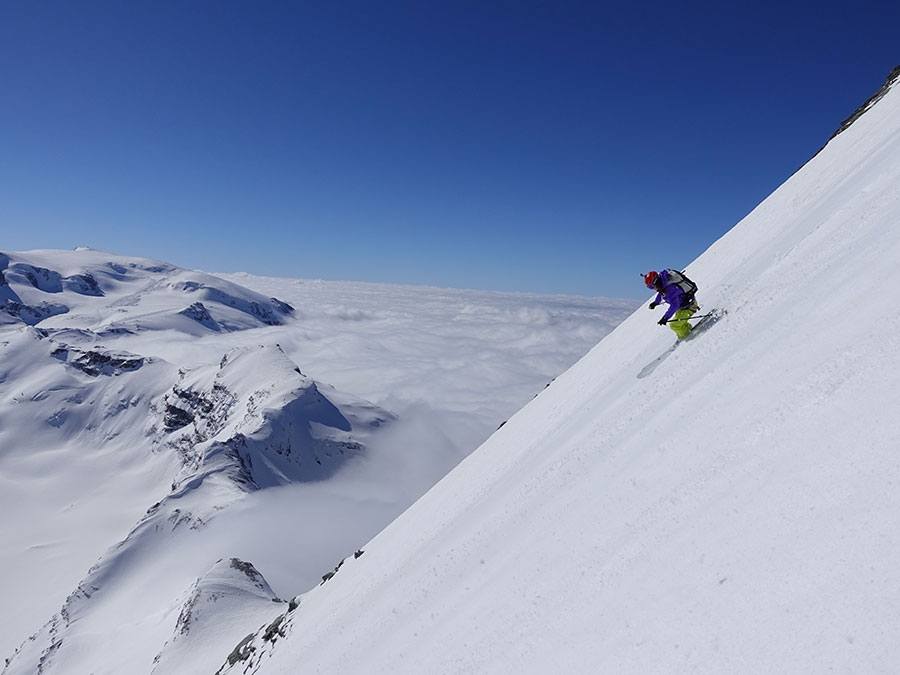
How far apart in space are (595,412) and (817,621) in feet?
33.3

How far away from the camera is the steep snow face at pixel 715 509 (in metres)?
4.55

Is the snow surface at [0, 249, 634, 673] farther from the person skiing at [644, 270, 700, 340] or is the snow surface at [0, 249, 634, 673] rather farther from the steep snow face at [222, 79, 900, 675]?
the person skiing at [644, 270, 700, 340]

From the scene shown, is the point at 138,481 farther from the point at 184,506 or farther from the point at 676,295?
the point at 676,295

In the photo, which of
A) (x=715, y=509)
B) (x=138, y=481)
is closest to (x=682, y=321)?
(x=715, y=509)

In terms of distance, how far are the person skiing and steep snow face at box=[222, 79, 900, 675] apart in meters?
1.02

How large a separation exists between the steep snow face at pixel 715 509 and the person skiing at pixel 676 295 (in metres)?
1.02

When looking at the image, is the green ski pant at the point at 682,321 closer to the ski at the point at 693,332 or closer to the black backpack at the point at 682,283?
the ski at the point at 693,332

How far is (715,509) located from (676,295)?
8013 millimetres

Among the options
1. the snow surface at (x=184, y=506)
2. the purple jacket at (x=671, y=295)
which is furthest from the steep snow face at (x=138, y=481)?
the purple jacket at (x=671, y=295)

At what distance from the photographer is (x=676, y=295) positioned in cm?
1296

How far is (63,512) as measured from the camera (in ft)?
469

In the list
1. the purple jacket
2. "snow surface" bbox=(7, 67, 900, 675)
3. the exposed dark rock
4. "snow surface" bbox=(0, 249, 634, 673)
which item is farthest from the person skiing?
"snow surface" bbox=(0, 249, 634, 673)

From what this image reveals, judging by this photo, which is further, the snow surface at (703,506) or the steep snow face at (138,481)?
the steep snow face at (138,481)

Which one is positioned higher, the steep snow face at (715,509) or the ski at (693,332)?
the ski at (693,332)
